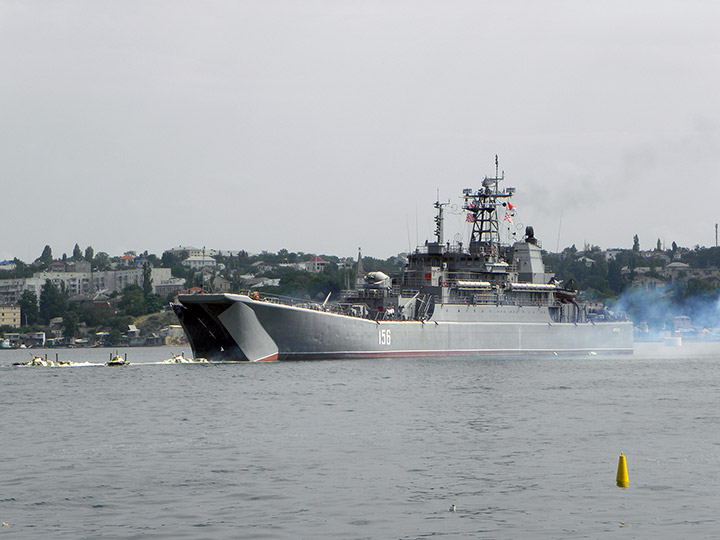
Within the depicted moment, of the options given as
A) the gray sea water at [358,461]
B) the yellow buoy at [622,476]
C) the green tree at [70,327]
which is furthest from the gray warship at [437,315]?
the green tree at [70,327]

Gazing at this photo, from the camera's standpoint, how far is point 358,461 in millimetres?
23328

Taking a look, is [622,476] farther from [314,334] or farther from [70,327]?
[70,327]

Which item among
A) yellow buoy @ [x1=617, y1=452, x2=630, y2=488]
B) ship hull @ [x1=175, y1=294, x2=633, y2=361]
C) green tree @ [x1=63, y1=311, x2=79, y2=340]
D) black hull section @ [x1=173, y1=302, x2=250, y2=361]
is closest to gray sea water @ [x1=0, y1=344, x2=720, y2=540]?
yellow buoy @ [x1=617, y1=452, x2=630, y2=488]

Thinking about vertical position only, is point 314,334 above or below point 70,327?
above

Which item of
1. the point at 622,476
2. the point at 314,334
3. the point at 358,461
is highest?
the point at 314,334

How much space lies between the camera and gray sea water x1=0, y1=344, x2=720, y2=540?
1728 centimetres

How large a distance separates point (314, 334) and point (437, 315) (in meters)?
10.9

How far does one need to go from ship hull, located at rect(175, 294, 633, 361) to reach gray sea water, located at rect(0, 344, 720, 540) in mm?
10709

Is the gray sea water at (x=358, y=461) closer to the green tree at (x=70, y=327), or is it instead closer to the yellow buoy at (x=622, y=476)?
the yellow buoy at (x=622, y=476)

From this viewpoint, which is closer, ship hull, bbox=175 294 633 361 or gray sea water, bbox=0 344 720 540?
gray sea water, bbox=0 344 720 540

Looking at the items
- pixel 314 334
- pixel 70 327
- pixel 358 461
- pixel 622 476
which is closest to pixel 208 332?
pixel 314 334

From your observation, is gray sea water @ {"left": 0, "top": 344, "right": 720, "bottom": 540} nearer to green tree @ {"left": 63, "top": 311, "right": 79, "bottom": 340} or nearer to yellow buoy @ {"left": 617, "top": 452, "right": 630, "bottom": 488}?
yellow buoy @ {"left": 617, "top": 452, "right": 630, "bottom": 488}

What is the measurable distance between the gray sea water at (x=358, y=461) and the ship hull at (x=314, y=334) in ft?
35.1

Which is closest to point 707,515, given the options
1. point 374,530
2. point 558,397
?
point 374,530
